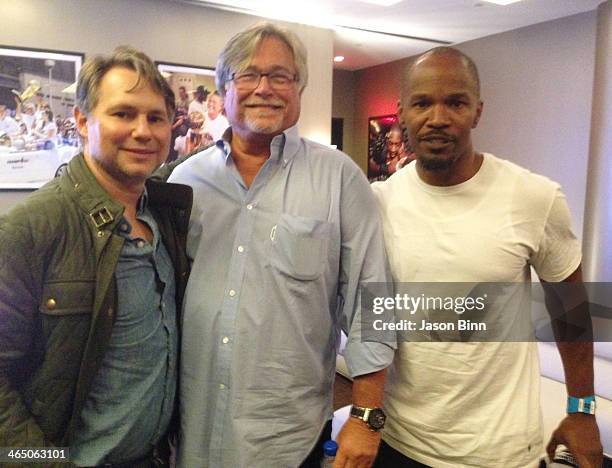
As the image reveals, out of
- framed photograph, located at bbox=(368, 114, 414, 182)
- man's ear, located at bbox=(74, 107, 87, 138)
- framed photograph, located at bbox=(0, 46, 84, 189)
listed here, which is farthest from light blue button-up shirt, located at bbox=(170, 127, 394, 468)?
framed photograph, located at bbox=(368, 114, 414, 182)

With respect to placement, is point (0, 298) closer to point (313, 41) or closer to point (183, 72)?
point (183, 72)

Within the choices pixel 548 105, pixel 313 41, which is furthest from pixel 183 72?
pixel 548 105

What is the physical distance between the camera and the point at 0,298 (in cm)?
99

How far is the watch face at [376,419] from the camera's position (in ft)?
4.18

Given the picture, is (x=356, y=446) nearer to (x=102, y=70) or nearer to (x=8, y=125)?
(x=102, y=70)

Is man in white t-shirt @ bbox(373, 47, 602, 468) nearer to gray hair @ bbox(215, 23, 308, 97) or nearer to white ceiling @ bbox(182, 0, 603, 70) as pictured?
gray hair @ bbox(215, 23, 308, 97)

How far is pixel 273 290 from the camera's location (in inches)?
50.8

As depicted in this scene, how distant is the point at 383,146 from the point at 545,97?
2.87m

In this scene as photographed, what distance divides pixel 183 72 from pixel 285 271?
4489 millimetres

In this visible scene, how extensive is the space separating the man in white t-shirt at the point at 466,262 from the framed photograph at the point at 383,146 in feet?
22.8

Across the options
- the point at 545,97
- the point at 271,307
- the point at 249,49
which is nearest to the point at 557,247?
the point at 271,307

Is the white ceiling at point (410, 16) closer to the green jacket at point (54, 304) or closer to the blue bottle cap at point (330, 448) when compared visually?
the green jacket at point (54, 304)

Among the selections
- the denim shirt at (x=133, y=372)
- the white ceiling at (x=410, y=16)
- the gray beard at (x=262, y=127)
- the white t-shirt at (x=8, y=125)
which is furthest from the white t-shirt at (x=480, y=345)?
the white ceiling at (x=410, y=16)

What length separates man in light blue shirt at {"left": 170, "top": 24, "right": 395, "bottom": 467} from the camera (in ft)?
4.18
